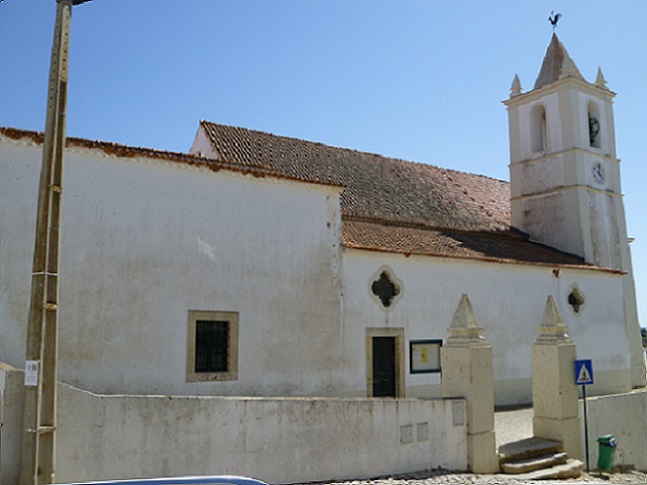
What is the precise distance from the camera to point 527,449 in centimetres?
1109

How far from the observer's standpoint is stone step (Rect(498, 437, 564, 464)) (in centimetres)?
1076

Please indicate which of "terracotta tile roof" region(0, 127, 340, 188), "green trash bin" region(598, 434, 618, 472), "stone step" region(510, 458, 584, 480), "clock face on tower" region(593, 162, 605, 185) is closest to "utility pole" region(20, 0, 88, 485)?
"terracotta tile roof" region(0, 127, 340, 188)

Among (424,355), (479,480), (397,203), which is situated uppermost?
(397,203)

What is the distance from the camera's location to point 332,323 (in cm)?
1366

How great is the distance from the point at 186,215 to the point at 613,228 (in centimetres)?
1658

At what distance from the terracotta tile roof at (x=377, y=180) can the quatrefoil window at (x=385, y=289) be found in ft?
9.10

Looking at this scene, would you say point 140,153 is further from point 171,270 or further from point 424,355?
point 424,355

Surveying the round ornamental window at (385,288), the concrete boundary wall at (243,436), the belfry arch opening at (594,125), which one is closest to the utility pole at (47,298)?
the concrete boundary wall at (243,436)

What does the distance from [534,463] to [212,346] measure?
19.9ft

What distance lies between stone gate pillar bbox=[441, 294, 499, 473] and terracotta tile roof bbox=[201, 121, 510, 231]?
6.39 metres

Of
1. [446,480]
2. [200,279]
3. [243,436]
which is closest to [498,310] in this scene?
[446,480]

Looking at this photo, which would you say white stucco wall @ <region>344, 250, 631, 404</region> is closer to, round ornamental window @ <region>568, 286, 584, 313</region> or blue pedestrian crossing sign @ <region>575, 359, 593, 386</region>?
round ornamental window @ <region>568, 286, 584, 313</region>

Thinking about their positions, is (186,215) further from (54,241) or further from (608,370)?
(608,370)

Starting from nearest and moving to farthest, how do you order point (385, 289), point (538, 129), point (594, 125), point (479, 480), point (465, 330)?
1. point (479, 480)
2. point (465, 330)
3. point (385, 289)
4. point (594, 125)
5. point (538, 129)
